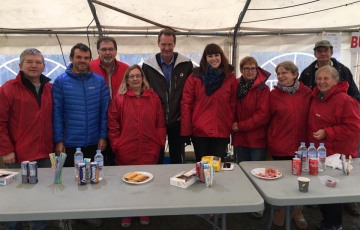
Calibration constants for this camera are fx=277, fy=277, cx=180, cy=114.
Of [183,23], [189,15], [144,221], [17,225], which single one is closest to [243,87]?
[189,15]

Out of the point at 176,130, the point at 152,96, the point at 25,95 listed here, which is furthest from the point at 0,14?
the point at 176,130

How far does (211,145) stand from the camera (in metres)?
2.63

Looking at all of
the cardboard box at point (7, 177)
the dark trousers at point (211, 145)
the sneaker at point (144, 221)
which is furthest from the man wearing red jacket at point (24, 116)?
the dark trousers at point (211, 145)

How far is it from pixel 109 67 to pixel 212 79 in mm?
1036

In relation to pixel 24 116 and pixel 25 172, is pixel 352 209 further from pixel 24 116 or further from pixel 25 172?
pixel 24 116

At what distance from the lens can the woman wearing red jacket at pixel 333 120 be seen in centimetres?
219

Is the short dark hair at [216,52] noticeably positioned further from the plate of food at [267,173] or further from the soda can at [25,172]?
the soda can at [25,172]

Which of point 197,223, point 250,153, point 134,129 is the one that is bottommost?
point 197,223

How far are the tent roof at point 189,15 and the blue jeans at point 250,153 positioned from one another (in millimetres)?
1731

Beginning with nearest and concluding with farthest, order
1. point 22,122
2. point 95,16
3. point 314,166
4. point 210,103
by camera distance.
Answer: point 314,166 → point 22,122 → point 210,103 → point 95,16

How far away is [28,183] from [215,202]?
1.22m

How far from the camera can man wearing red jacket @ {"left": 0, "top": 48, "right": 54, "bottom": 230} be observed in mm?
2170

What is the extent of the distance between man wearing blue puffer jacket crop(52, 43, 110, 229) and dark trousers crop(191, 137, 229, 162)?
3.12 ft

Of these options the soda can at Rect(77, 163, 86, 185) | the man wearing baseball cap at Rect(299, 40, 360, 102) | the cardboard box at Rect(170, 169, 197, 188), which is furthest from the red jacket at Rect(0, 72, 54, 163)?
the man wearing baseball cap at Rect(299, 40, 360, 102)
